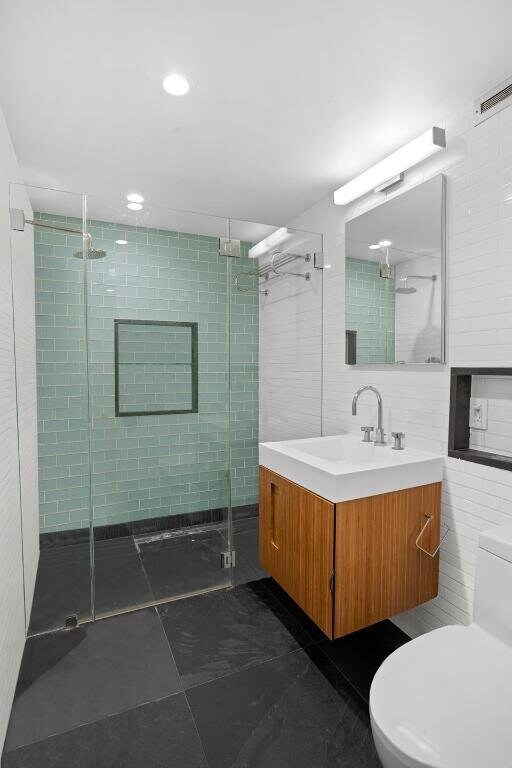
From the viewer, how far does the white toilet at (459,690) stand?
0.91 m

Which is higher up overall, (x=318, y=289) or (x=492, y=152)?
(x=492, y=152)

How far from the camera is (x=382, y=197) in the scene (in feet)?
6.98

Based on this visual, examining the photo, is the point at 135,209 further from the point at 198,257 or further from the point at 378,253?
the point at 378,253

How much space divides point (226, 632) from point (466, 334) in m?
1.85

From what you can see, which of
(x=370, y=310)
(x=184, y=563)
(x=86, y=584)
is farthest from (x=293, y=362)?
(x=86, y=584)

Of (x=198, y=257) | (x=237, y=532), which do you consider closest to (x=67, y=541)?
(x=237, y=532)

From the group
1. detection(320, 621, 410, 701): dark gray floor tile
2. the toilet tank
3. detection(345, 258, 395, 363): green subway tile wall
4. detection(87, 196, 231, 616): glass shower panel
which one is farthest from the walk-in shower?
the toilet tank

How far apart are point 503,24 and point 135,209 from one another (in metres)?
1.73

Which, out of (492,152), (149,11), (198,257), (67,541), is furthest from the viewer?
(67,541)

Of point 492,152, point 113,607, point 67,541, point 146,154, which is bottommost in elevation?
point 113,607

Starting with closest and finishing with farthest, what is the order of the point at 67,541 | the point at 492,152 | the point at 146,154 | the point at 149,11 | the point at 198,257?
the point at 149,11 < the point at 492,152 < the point at 146,154 < the point at 198,257 < the point at 67,541

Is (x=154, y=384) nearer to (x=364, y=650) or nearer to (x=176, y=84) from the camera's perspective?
(x=176, y=84)

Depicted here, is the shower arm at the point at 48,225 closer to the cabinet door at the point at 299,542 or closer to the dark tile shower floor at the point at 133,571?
the cabinet door at the point at 299,542

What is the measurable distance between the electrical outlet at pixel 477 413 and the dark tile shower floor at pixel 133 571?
4.75ft
